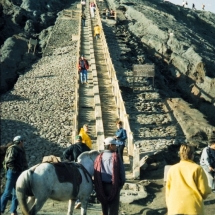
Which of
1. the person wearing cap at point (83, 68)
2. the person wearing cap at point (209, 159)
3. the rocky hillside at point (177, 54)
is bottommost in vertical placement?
the rocky hillside at point (177, 54)

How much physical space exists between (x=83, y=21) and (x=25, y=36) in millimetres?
5523

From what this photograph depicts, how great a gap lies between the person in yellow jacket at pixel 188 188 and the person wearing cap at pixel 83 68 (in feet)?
52.9

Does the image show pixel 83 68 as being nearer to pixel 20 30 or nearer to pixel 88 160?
pixel 88 160

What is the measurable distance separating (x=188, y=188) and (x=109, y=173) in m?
2.21

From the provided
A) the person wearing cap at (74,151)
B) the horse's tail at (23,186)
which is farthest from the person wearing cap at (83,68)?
the horse's tail at (23,186)

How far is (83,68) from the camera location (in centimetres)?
2250

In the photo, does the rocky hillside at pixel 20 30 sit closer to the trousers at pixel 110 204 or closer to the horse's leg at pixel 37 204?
the trousers at pixel 110 204

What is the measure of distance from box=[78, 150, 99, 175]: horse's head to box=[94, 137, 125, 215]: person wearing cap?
0.47 meters

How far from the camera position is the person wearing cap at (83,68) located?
2231 cm

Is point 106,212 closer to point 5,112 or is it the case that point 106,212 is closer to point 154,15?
point 5,112

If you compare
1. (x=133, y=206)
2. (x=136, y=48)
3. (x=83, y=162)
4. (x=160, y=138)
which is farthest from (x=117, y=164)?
(x=136, y=48)

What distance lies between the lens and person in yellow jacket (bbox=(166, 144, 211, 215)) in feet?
20.7

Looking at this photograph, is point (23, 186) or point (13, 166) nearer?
point (23, 186)

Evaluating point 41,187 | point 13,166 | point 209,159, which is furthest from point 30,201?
point 209,159
